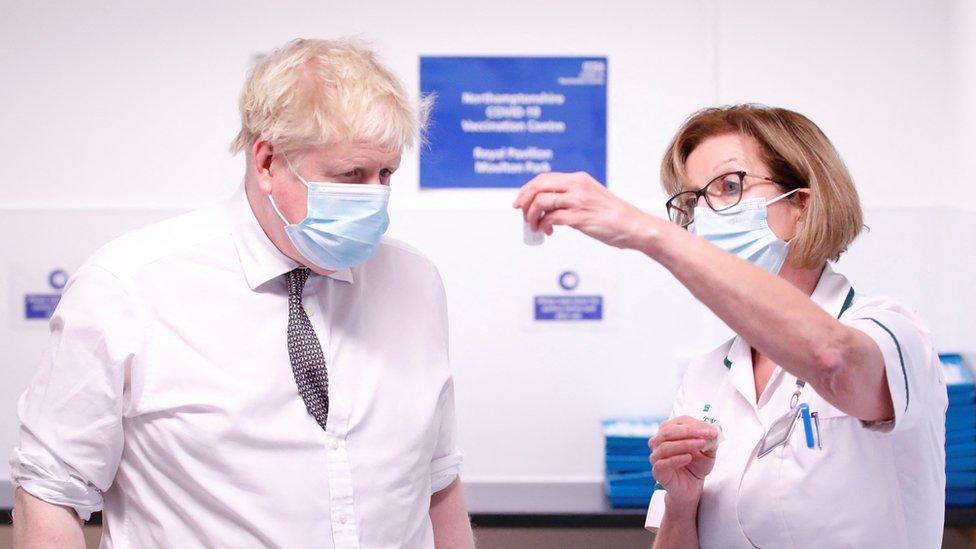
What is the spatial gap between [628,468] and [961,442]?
0.94 metres

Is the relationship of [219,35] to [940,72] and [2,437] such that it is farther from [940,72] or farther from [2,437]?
[940,72]

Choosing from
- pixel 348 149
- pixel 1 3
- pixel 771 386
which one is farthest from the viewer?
pixel 1 3

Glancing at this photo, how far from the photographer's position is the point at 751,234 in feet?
5.26

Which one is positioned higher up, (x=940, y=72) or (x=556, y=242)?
(x=940, y=72)

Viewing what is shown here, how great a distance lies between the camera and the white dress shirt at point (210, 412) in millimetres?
1383

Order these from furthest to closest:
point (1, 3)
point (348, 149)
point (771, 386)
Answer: point (1, 3) → point (771, 386) → point (348, 149)

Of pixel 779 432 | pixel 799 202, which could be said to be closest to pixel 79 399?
pixel 779 432

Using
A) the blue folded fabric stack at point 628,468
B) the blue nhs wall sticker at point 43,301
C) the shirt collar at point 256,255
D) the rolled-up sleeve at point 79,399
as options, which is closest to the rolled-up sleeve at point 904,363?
the shirt collar at point 256,255

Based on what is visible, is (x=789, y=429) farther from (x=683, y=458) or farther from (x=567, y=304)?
A: (x=567, y=304)

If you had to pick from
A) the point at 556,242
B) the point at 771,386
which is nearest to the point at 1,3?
the point at 556,242

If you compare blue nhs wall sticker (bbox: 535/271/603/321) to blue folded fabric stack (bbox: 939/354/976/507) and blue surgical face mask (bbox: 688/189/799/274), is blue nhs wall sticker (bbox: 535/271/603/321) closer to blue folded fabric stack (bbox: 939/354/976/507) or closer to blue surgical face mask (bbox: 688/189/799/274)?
blue folded fabric stack (bbox: 939/354/976/507)

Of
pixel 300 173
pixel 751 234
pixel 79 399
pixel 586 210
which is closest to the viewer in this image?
pixel 586 210

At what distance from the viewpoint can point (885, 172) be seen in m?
3.05

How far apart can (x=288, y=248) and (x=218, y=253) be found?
0.36 feet
